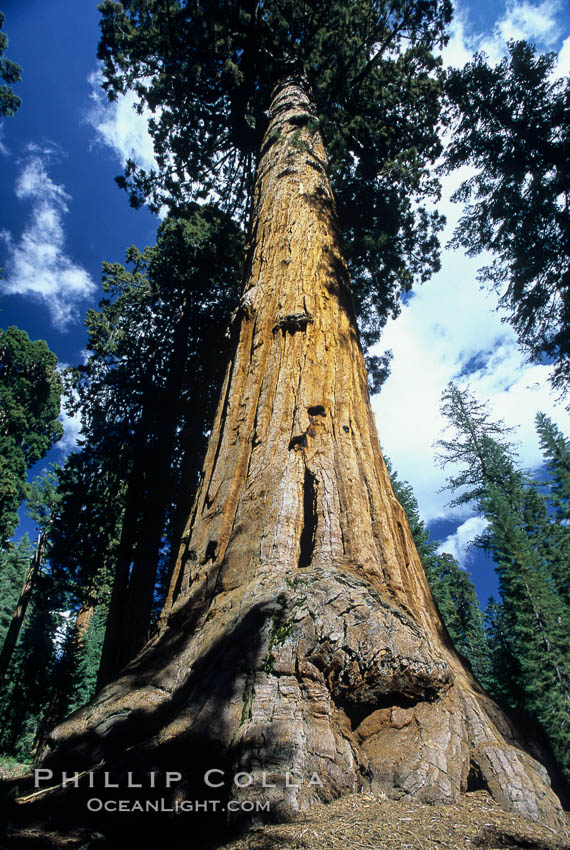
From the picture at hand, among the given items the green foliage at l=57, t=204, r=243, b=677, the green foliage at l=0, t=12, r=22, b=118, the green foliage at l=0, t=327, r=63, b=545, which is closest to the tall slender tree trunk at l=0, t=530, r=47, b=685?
the green foliage at l=0, t=327, r=63, b=545

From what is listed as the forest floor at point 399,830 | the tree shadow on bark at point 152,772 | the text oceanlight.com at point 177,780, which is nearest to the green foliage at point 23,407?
the tree shadow on bark at point 152,772

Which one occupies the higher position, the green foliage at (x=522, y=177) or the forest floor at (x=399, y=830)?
the green foliage at (x=522, y=177)

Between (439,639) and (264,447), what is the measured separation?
1.82 meters

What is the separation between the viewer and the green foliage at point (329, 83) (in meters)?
7.56

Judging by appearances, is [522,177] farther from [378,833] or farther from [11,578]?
[11,578]

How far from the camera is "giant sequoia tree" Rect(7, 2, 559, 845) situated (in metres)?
1.77

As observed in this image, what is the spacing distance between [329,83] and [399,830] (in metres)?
9.49

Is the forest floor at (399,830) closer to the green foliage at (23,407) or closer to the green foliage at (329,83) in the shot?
the green foliage at (329,83)

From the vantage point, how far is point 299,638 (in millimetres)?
2051

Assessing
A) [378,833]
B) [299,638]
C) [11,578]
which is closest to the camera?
[378,833]

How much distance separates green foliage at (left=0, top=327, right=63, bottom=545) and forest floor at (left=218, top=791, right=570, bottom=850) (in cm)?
1743

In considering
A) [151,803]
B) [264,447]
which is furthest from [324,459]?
[151,803]

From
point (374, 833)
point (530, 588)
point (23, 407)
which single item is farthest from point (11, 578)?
point (374, 833)

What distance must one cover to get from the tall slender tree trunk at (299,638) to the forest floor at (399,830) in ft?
0.35
